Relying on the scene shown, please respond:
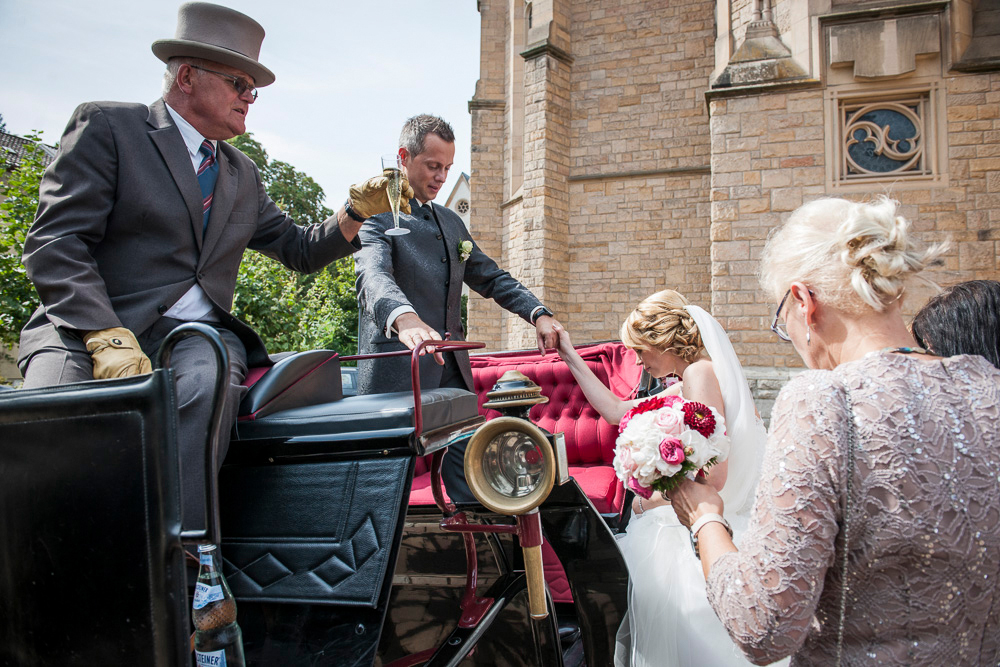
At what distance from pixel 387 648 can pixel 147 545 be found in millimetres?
1901

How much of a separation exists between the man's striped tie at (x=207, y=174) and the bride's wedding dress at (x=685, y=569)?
2.07 m

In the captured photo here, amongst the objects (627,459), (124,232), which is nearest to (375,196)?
(124,232)

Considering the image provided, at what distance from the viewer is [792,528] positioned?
117 centimetres

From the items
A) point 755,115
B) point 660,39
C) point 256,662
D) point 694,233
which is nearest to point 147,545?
point 256,662

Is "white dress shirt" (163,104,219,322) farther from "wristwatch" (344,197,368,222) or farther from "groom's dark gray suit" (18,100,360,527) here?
"wristwatch" (344,197,368,222)

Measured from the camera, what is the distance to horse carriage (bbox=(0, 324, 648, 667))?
1.14 metres

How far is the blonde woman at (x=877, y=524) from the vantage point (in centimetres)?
116

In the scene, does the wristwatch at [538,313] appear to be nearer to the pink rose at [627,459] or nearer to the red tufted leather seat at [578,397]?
the red tufted leather seat at [578,397]

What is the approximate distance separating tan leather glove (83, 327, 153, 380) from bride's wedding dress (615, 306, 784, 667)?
75.2 inches

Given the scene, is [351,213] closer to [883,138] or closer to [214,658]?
[214,658]

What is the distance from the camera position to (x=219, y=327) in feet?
6.52

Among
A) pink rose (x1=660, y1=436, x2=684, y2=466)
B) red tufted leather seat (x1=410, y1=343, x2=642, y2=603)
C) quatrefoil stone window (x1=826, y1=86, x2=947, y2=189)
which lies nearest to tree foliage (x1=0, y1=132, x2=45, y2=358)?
red tufted leather seat (x1=410, y1=343, x2=642, y2=603)

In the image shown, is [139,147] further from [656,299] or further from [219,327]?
[656,299]

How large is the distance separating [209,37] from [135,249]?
2.32ft
